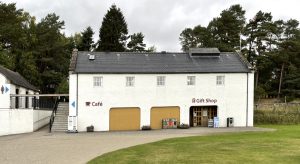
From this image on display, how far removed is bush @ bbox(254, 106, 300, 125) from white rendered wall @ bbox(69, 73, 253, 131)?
3801 millimetres

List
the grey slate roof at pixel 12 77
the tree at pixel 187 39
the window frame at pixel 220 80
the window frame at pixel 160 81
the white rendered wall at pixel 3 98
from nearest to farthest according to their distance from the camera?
the white rendered wall at pixel 3 98 < the grey slate roof at pixel 12 77 < the window frame at pixel 160 81 < the window frame at pixel 220 80 < the tree at pixel 187 39

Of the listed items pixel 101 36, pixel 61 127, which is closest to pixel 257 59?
pixel 101 36

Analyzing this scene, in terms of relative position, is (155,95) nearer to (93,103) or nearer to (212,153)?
(93,103)

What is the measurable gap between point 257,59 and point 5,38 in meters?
39.1

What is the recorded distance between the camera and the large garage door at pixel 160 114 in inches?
1538

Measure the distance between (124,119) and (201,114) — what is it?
7.58 m

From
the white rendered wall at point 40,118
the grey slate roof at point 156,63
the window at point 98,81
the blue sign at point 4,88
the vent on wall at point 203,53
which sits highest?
the vent on wall at point 203,53

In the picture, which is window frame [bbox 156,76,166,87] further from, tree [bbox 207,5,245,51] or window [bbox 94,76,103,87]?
tree [bbox 207,5,245,51]

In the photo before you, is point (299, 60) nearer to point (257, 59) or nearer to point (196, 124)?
point (257, 59)

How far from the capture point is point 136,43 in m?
79.8

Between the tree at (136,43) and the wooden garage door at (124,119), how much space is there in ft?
133

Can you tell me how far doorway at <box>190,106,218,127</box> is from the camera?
4072 cm

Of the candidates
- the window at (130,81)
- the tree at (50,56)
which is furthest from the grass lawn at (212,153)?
the tree at (50,56)

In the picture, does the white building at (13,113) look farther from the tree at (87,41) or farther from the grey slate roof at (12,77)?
the tree at (87,41)
